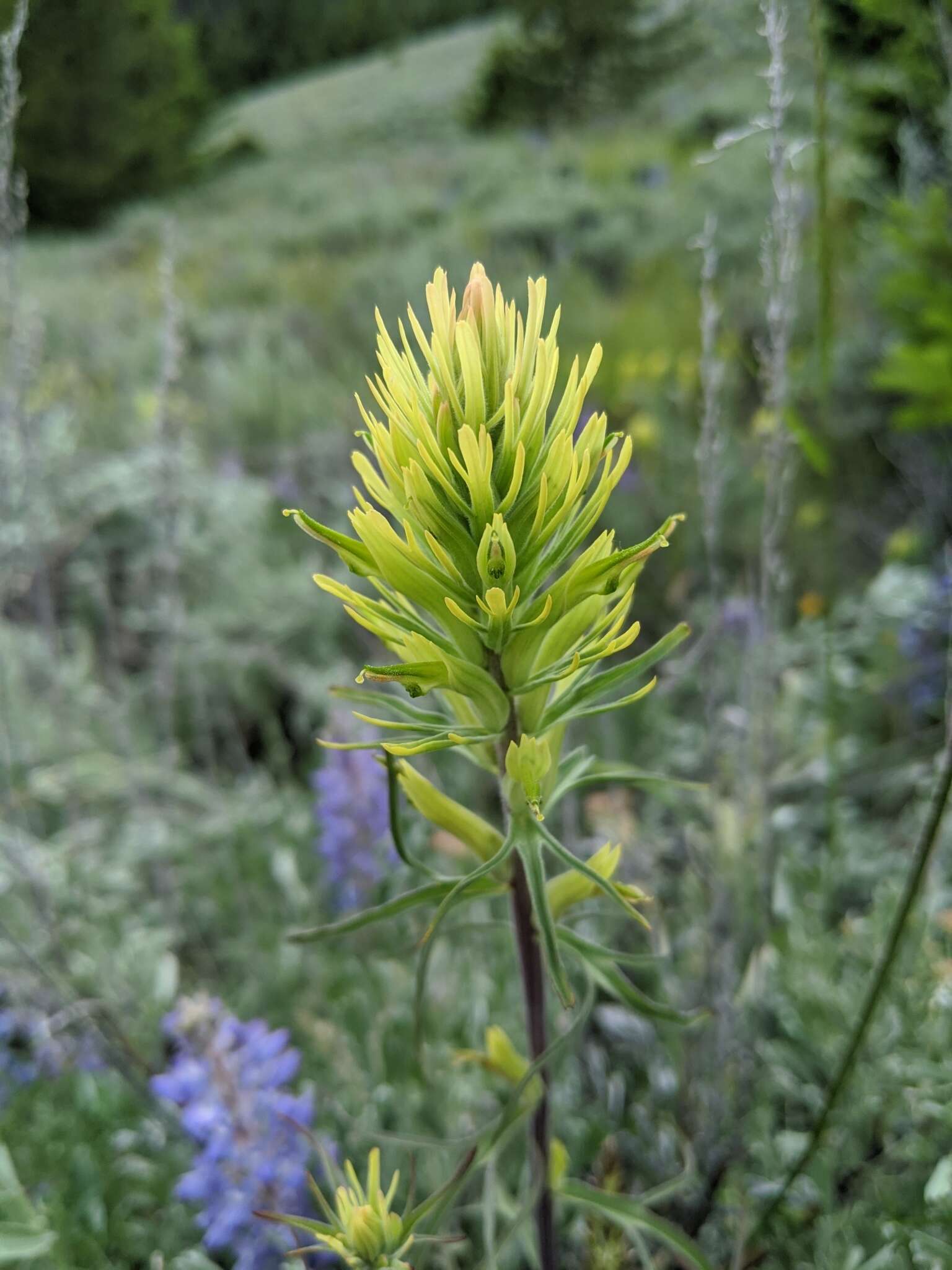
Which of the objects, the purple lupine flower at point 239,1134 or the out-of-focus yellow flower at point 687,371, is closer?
the purple lupine flower at point 239,1134

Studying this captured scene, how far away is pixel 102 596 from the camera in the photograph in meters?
1.76

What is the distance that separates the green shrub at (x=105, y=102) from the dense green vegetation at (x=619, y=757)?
0.10 metres

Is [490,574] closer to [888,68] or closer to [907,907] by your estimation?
[907,907]

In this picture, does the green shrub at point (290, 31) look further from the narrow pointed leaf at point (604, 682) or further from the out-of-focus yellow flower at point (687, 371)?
→ the narrow pointed leaf at point (604, 682)

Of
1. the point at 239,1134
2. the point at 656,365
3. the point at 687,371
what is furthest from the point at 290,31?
the point at 239,1134

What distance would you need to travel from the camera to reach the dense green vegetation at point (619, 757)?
1.11 metres

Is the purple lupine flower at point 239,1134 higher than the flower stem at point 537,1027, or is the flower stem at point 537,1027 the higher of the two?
the flower stem at point 537,1027

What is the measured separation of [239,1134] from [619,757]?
1.17 metres

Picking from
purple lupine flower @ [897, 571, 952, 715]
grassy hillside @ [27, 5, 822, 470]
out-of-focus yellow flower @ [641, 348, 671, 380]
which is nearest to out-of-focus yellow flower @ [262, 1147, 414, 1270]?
purple lupine flower @ [897, 571, 952, 715]

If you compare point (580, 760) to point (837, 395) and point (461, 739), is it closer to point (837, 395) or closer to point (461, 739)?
point (461, 739)

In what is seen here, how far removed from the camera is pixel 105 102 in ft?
15.4

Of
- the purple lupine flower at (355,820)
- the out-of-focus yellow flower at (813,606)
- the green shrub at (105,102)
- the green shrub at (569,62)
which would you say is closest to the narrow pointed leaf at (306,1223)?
the purple lupine flower at (355,820)

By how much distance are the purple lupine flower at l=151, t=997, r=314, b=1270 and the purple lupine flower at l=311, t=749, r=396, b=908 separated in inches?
17.9

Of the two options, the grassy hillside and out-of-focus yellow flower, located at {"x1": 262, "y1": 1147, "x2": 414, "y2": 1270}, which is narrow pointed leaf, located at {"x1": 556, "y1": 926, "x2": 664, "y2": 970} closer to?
out-of-focus yellow flower, located at {"x1": 262, "y1": 1147, "x2": 414, "y2": 1270}
